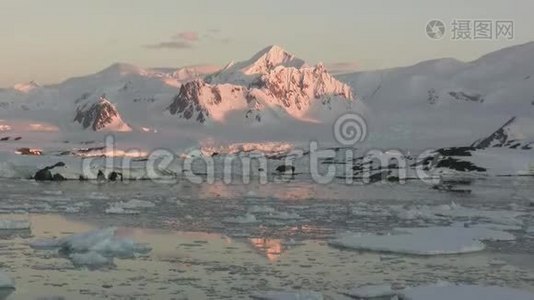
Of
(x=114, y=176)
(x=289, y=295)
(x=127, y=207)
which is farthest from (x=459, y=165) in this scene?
Answer: (x=289, y=295)

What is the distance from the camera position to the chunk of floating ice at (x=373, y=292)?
11.0 m

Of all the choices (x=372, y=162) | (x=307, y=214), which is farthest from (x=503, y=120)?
(x=307, y=214)

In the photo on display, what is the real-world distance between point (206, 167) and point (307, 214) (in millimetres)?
58469

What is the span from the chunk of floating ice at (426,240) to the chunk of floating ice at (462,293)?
399 cm

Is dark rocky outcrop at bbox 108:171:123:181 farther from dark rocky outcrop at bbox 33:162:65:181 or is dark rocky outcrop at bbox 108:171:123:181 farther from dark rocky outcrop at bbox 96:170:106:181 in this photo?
dark rocky outcrop at bbox 33:162:65:181

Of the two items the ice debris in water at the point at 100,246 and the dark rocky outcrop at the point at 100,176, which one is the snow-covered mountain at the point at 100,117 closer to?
the dark rocky outcrop at the point at 100,176

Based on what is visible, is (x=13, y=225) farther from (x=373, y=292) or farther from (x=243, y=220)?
(x=373, y=292)

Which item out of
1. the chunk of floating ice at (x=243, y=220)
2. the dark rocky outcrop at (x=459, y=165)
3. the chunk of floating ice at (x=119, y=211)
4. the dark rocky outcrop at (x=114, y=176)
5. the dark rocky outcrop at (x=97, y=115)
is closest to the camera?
the chunk of floating ice at (x=243, y=220)

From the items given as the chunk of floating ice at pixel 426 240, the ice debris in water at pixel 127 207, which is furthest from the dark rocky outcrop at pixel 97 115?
the chunk of floating ice at pixel 426 240

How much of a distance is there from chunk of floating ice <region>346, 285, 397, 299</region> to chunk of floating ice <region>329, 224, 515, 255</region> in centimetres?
429

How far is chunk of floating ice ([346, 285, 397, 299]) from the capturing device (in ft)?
36.1

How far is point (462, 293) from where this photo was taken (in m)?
11.1

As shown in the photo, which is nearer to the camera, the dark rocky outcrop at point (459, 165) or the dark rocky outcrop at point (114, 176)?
the dark rocky outcrop at point (114, 176)

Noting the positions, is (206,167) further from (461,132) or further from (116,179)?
(461,132)
